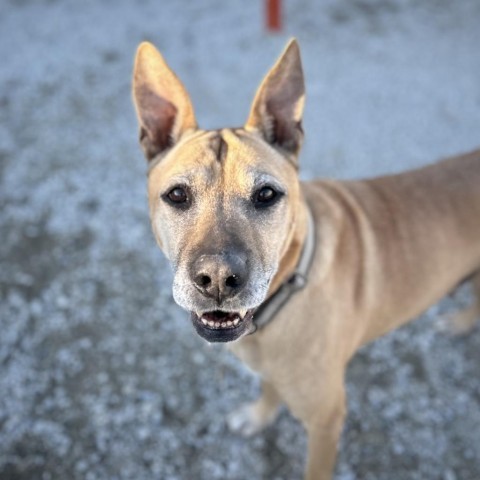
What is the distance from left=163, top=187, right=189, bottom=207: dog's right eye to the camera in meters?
2.20

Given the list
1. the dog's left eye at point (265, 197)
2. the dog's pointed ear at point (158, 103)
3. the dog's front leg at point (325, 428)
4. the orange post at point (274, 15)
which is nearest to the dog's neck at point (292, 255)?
the dog's left eye at point (265, 197)

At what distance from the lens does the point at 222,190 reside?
217 cm

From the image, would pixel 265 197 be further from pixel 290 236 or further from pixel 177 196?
pixel 177 196

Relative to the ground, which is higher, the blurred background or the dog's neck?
the dog's neck

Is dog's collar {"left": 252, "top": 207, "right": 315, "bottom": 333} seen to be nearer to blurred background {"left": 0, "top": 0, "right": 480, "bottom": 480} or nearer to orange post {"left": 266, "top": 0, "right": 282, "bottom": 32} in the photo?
blurred background {"left": 0, "top": 0, "right": 480, "bottom": 480}

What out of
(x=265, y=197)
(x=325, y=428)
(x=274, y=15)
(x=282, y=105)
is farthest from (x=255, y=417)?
(x=274, y=15)

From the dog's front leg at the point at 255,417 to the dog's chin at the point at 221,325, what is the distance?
1.22m

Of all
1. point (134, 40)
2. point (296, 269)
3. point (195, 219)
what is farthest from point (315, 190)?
point (134, 40)

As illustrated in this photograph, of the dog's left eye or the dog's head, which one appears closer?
the dog's head

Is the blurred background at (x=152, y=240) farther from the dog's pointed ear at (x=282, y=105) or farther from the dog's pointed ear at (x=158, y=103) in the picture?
the dog's pointed ear at (x=282, y=105)

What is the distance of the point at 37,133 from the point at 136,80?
9.67ft

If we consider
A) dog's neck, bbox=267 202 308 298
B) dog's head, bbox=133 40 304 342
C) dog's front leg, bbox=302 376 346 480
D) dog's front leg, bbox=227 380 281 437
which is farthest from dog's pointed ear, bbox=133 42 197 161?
dog's front leg, bbox=227 380 281 437

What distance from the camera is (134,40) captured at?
5.89 meters

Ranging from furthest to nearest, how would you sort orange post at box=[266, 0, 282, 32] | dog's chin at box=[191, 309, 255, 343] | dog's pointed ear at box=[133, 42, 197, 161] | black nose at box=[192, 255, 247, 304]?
orange post at box=[266, 0, 282, 32] → dog's pointed ear at box=[133, 42, 197, 161] → dog's chin at box=[191, 309, 255, 343] → black nose at box=[192, 255, 247, 304]
